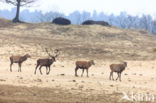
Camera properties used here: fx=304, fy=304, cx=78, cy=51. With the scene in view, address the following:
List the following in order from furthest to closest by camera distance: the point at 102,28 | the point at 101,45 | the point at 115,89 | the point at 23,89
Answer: the point at 102,28 < the point at 101,45 < the point at 115,89 < the point at 23,89

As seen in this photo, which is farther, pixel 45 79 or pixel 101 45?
pixel 101 45

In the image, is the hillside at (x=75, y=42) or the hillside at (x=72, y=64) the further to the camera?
the hillside at (x=75, y=42)

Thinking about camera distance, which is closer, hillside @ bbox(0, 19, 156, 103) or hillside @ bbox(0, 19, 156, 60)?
hillside @ bbox(0, 19, 156, 103)

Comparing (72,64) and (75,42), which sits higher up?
(75,42)

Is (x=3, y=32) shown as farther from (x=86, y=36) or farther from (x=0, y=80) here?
Answer: (x=0, y=80)

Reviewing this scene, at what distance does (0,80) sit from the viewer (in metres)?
17.1

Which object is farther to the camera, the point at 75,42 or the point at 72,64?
the point at 75,42

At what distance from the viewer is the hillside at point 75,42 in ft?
113

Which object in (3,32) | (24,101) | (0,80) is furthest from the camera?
(3,32)

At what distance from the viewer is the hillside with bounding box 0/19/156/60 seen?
34375 millimetres

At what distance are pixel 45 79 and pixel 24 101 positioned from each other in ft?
19.8

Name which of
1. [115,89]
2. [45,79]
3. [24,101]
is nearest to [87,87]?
[115,89]

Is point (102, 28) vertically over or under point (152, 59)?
over

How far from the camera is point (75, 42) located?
42.2m
